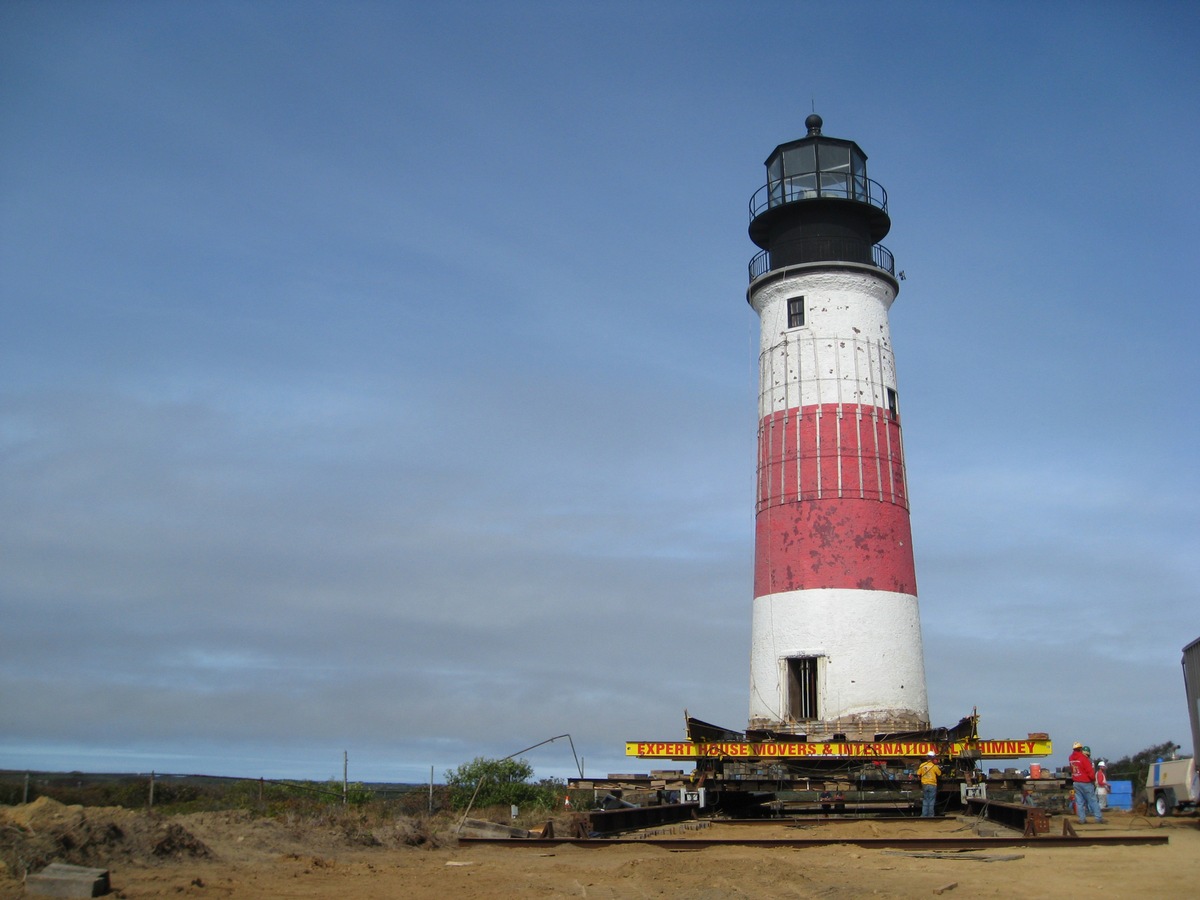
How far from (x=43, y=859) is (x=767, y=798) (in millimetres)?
16276

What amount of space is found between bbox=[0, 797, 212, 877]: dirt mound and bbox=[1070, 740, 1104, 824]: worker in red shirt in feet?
46.5

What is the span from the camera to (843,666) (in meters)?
26.8

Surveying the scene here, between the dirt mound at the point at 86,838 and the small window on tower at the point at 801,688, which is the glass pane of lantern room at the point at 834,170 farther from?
the dirt mound at the point at 86,838

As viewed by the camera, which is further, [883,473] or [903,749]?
[883,473]

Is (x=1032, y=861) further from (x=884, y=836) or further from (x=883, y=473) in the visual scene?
(x=883, y=473)

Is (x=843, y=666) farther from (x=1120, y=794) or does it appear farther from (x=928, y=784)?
(x=1120, y=794)

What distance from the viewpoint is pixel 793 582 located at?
27672 mm

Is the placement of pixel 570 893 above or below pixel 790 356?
below

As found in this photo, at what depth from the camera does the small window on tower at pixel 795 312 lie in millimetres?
29906

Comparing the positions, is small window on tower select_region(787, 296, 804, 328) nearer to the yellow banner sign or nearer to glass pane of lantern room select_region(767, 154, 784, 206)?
glass pane of lantern room select_region(767, 154, 784, 206)

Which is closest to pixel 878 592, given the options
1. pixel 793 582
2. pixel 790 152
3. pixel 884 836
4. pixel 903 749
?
pixel 793 582

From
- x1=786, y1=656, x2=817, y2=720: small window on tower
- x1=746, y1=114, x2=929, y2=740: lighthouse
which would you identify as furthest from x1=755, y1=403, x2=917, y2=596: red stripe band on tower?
x1=786, y1=656, x2=817, y2=720: small window on tower

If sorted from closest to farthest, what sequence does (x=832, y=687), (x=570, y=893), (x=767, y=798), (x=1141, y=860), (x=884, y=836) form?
(x=570, y=893), (x=1141, y=860), (x=884, y=836), (x=767, y=798), (x=832, y=687)

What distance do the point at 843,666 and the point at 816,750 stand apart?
408 centimetres
